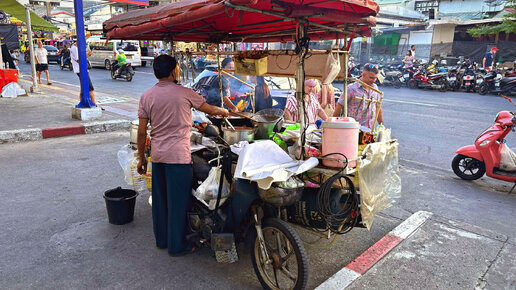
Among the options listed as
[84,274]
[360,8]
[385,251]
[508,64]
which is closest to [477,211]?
[385,251]

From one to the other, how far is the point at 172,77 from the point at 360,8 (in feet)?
5.46

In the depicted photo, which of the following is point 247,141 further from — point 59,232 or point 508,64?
point 508,64

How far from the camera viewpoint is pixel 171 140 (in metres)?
3.07

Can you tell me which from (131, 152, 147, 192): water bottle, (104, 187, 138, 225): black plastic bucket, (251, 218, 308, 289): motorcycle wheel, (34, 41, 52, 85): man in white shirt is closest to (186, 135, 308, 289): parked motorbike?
(251, 218, 308, 289): motorcycle wheel

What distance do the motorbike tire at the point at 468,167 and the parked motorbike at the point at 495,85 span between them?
40.3 feet

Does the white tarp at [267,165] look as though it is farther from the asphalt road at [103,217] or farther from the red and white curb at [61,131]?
the red and white curb at [61,131]

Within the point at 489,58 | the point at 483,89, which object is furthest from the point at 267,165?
the point at 489,58

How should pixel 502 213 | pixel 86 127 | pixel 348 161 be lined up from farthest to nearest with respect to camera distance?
pixel 86 127
pixel 502 213
pixel 348 161

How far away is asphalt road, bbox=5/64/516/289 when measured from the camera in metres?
3.06

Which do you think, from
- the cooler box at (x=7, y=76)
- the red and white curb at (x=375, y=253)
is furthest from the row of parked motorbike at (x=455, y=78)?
the cooler box at (x=7, y=76)

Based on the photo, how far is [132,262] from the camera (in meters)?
3.25

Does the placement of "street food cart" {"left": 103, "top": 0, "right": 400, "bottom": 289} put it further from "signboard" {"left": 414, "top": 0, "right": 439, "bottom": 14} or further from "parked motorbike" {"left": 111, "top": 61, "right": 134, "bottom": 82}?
"signboard" {"left": 414, "top": 0, "right": 439, "bottom": 14}

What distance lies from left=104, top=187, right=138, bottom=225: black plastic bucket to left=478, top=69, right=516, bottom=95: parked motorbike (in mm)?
16483

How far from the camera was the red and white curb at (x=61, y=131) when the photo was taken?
7203 millimetres
